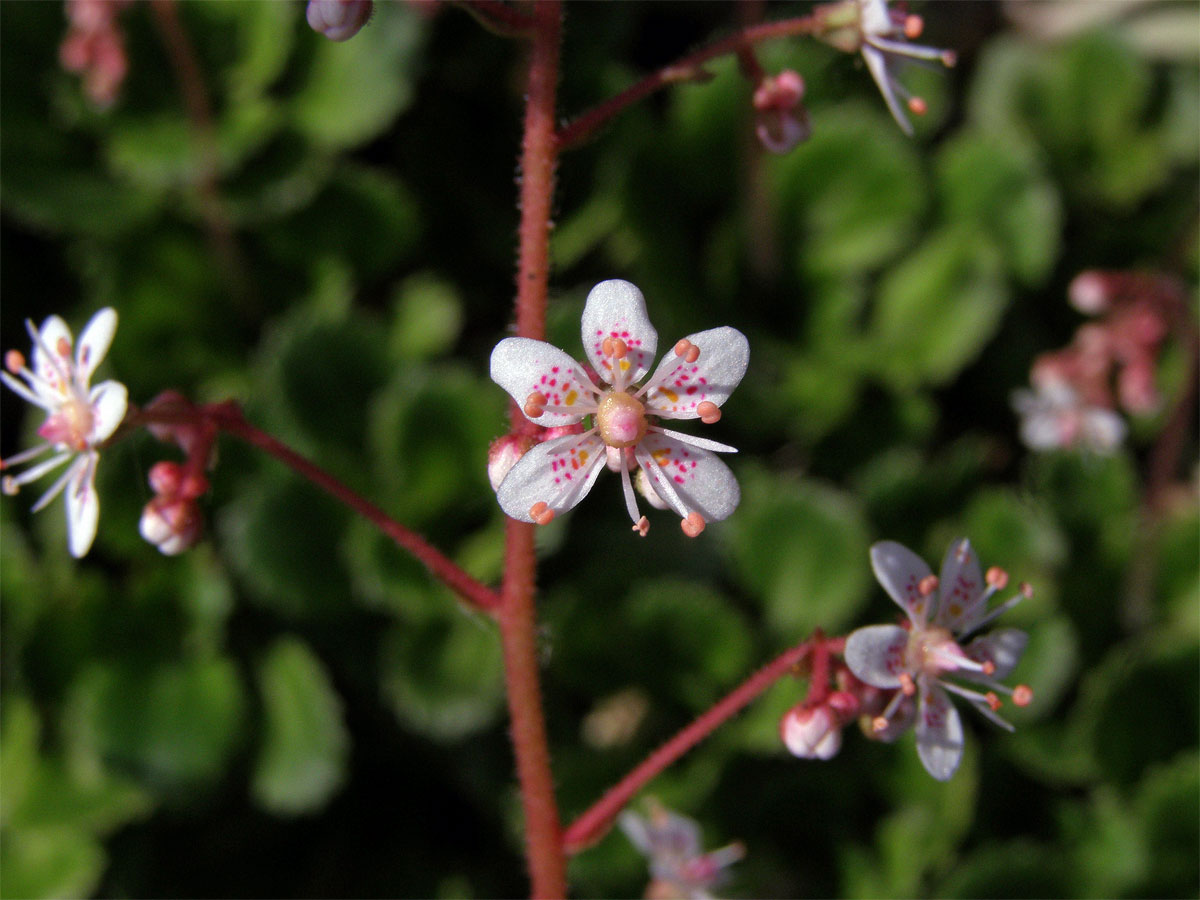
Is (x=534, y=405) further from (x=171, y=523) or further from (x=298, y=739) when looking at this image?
(x=298, y=739)

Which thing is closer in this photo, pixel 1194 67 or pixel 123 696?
pixel 123 696

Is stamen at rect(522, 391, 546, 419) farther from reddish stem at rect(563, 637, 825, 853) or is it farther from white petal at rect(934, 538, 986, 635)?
white petal at rect(934, 538, 986, 635)

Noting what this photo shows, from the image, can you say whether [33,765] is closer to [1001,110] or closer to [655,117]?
[655,117]

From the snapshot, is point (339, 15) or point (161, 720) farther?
point (161, 720)

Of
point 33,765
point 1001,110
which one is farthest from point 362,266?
point 1001,110

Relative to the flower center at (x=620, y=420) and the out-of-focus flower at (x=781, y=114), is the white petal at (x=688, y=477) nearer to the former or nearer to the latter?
the flower center at (x=620, y=420)

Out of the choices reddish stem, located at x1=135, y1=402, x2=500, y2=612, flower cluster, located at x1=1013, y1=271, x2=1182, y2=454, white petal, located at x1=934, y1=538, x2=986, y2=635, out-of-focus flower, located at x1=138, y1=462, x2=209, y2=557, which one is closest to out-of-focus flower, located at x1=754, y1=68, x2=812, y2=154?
white petal, located at x1=934, y1=538, x2=986, y2=635

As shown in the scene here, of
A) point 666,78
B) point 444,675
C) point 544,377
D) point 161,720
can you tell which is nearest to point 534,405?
point 544,377
